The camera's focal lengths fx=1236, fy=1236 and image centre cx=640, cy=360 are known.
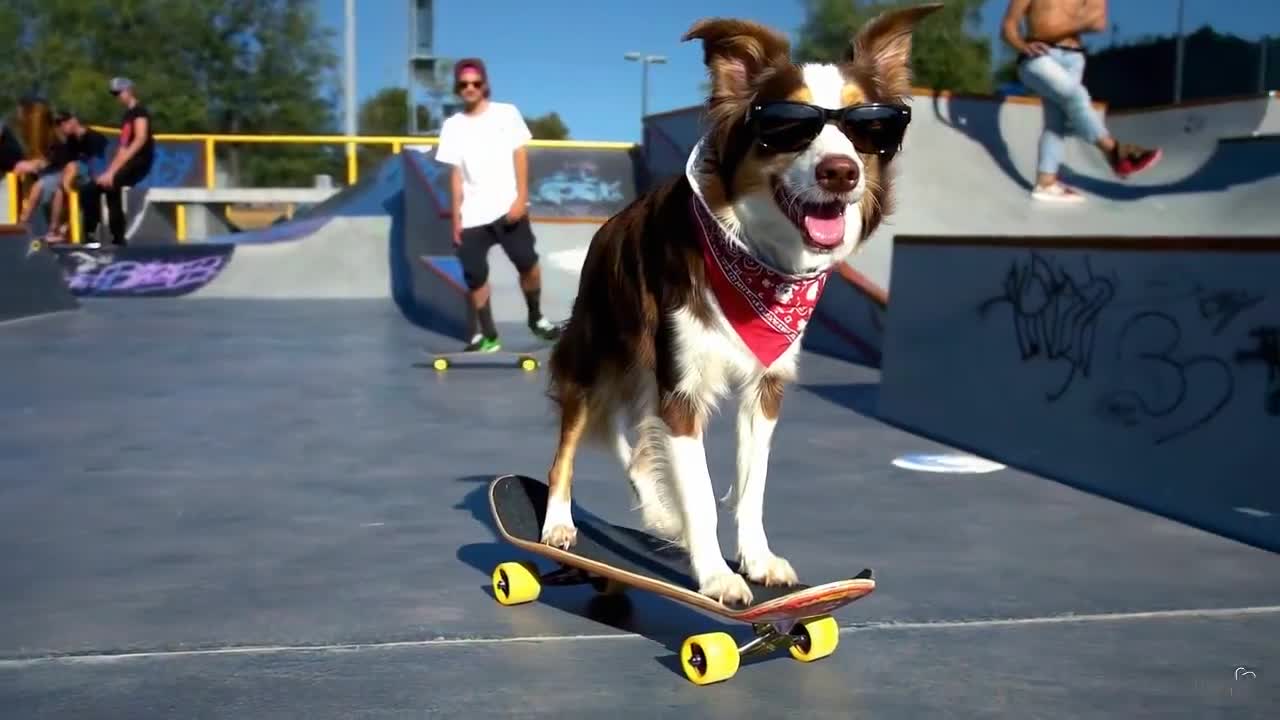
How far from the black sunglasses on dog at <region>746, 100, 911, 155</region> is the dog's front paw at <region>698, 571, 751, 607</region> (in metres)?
1.19

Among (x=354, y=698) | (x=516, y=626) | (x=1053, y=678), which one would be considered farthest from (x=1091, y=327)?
(x=354, y=698)

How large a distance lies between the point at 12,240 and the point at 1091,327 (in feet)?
36.1

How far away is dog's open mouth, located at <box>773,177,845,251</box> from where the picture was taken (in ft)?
10.4

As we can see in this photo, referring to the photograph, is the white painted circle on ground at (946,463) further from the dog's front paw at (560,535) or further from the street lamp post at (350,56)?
the street lamp post at (350,56)

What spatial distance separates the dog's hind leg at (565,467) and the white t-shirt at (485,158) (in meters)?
5.28

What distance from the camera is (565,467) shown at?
4125mm

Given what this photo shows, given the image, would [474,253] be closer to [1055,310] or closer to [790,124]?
[1055,310]

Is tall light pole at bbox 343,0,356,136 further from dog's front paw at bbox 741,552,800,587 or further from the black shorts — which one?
dog's front paw at bbox 741,552,800,587

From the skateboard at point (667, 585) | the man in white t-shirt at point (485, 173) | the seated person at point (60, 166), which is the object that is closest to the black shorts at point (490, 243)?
the man in white t-shirt at point (485, 173)

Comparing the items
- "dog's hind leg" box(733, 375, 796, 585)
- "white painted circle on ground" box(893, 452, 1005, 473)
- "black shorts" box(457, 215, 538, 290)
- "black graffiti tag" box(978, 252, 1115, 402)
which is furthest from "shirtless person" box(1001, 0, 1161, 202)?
"dog's hind leg" box(733, 375, 796, 585)

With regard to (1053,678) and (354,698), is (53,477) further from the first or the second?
(1053,678)

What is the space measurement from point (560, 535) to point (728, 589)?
837 mm

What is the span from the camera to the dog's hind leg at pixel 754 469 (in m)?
3.62

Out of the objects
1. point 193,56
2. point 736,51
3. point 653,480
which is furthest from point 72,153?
point 193,56
